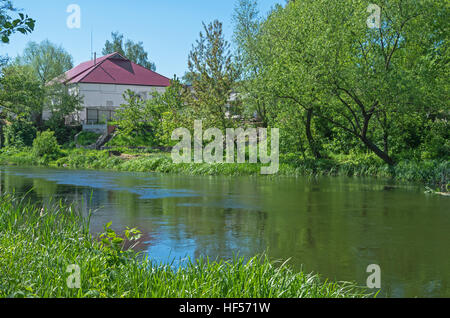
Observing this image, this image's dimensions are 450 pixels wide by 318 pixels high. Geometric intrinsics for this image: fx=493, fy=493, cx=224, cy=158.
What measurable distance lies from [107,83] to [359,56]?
3934cm

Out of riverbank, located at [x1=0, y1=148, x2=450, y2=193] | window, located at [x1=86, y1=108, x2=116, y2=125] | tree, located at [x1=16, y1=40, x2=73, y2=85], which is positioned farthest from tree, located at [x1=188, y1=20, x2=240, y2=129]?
tree, located at [x1=16, y1=40, x2=73, y2=85]

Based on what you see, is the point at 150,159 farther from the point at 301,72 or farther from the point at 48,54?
the point at 48,54

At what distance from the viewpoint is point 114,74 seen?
6109 centimetres

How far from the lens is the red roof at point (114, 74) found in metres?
58.3

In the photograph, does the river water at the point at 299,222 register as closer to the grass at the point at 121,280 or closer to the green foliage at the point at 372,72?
the grass at the point at 121,280

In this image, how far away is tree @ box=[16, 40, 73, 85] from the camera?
A: 5778 cm

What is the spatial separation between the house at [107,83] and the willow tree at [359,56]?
29.2 m

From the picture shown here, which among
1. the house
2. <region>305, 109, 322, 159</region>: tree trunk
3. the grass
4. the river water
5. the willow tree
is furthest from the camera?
the house

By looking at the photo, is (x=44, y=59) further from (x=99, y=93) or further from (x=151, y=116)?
(x=151, y=116)

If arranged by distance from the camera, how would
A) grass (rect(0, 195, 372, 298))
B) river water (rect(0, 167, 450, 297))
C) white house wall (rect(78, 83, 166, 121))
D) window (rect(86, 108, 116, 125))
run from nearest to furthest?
grass (rect(0, 195, 372, 298)) → river water (rect(0, 167, 450, 297)) → window (rect(86, 108, 116, 125)) → white house wall (rect(78, 83, 166, 121))

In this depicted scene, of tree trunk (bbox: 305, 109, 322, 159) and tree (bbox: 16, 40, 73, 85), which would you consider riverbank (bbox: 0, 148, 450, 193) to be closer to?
tree trunk (bbox: 305, 109, 322, 159)

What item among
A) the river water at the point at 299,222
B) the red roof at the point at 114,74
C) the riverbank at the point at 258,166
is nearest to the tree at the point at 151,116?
the riverbank at the point at 258,166

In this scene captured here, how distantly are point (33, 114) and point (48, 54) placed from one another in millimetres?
10506

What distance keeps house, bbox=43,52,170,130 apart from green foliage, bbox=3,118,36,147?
201 inches
